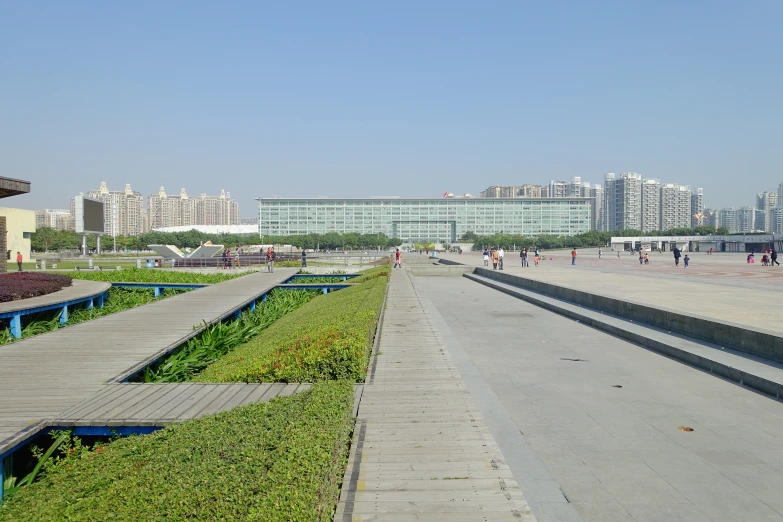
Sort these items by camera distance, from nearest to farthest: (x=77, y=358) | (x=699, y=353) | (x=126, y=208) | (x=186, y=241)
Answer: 1. (x=77, y=358)
2. (x=699, y=353)
3. (x=186, y=241)
4. (x=126, y=208)

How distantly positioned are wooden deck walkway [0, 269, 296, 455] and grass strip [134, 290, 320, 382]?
25cm

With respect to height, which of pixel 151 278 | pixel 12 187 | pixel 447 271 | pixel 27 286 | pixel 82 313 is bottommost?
pixel 82 313

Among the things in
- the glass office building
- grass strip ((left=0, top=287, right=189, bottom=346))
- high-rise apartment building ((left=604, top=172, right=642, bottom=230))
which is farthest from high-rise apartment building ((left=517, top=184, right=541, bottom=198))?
grass strip ((left=0, top=287, right=189, bottom=346))

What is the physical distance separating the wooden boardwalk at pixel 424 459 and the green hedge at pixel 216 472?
20 centimetres

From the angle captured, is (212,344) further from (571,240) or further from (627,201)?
(627,201)

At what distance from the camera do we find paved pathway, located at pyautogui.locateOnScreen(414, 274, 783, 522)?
405 cm

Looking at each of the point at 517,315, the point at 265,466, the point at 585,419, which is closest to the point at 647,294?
the point at 517,315

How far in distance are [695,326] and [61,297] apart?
1475 cm

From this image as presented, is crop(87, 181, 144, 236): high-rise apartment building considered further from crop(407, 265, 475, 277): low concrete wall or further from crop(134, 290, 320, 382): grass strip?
crop(134, 290, 320, 382): grass strip

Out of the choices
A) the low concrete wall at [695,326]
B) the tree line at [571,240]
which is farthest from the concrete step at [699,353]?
the tree line at [571,240]

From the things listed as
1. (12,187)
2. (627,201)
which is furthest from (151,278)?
(627,201)

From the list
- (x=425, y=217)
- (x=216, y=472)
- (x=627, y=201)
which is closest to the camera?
(x=216, y=472)

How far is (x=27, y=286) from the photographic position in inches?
602

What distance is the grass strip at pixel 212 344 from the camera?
860 cm
